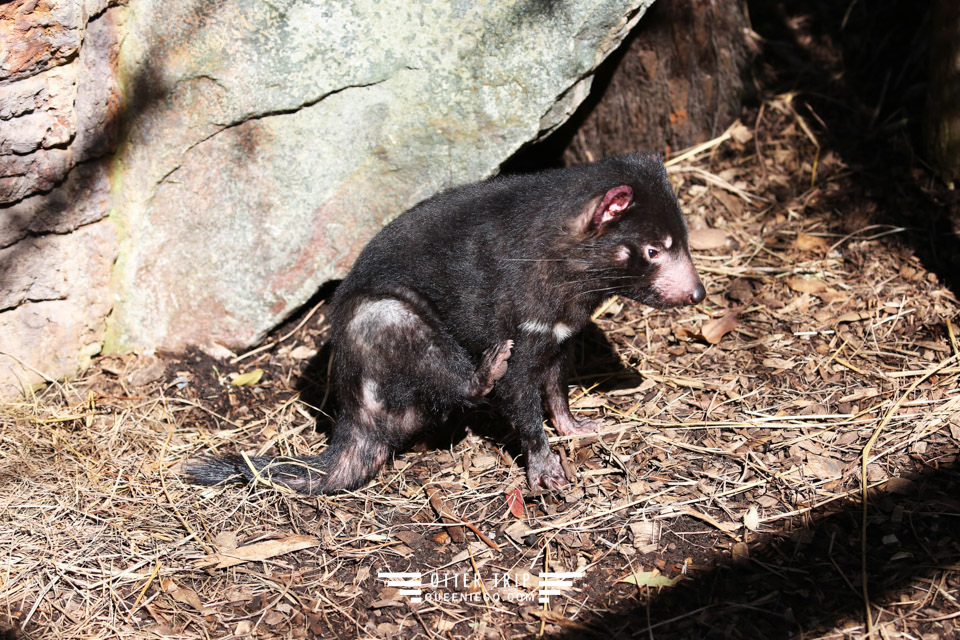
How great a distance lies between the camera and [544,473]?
4.11 metres

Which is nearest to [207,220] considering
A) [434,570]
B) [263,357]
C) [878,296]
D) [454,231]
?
[263,357]

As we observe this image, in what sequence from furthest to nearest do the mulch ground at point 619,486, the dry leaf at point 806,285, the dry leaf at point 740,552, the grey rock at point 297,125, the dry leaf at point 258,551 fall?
the dry leaf at point 806,285 → the grey rock at point 297,125 → the dry leaf at point 258,551 → the dry leaf at point 740,552 → the mulch ground at point 619,486

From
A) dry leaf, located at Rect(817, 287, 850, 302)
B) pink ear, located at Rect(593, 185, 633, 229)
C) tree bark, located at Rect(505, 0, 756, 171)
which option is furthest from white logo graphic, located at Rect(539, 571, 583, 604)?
tree bark, located at Rect(505, 0, 756, 171)

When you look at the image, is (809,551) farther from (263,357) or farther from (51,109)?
(51,109)

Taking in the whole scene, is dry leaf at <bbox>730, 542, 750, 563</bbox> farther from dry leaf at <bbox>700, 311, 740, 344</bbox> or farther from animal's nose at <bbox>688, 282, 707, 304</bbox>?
dry leaf at <bbox>700, 311, 740, 344</bbox>

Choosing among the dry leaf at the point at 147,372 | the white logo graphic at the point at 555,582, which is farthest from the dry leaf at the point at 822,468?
the dry leaf at the point at 147,372

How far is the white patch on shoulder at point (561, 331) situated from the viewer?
4.04 metres

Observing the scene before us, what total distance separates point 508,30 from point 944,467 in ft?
10.1

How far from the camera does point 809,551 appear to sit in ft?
11.6

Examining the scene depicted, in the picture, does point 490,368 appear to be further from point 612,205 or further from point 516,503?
point 612,205

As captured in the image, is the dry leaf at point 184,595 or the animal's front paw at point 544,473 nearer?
the dry leaf at point 184,595

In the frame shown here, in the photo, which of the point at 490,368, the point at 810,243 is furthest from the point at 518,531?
the point at 810,243

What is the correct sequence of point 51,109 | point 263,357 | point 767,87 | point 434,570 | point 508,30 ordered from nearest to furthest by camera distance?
point 434,570 → point 51,109 → point 508,30 → point 263,357 → point 767,87

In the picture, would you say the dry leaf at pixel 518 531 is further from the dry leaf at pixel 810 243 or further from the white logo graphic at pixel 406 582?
the dry leaf at pixel 810 243
